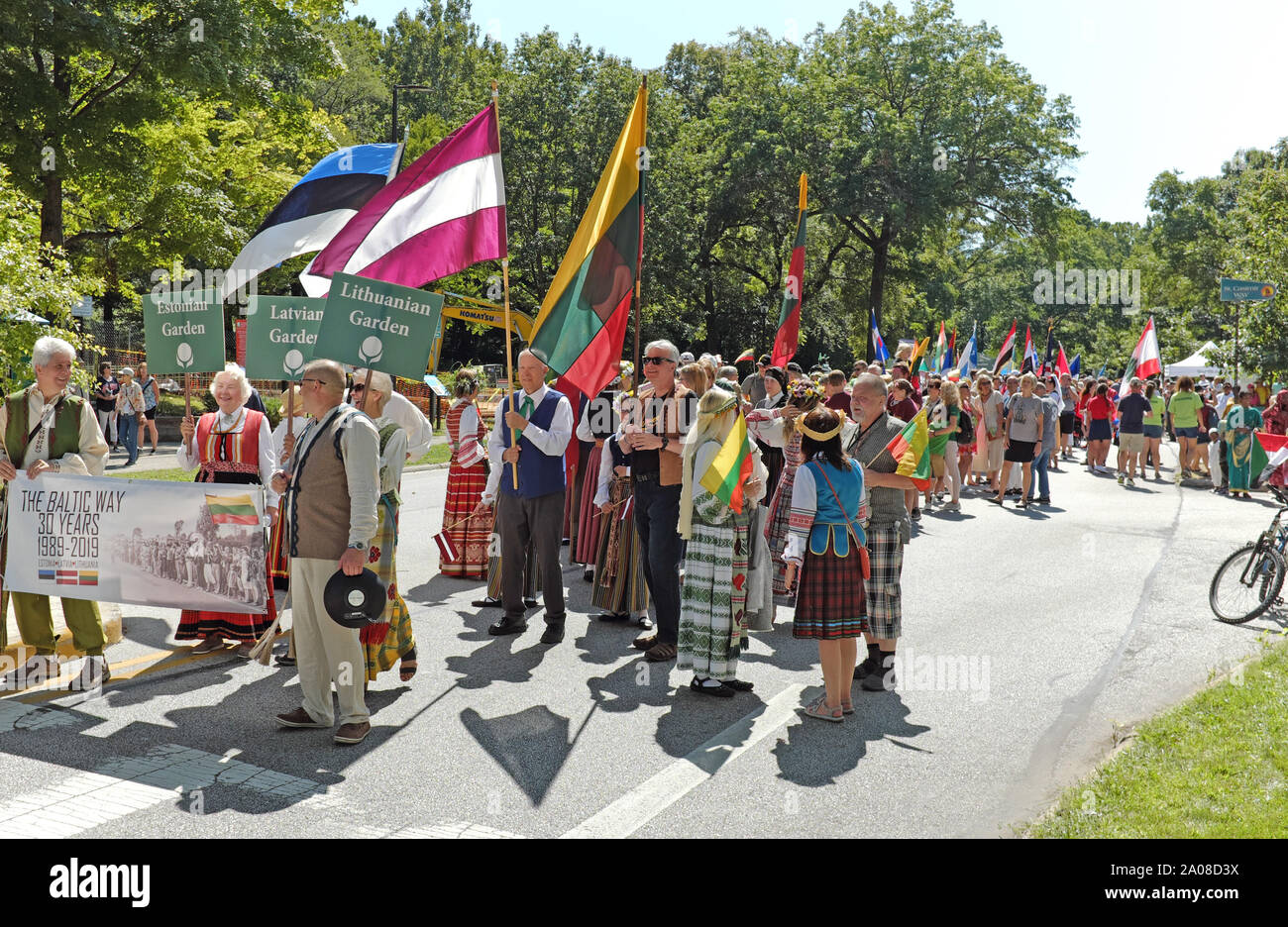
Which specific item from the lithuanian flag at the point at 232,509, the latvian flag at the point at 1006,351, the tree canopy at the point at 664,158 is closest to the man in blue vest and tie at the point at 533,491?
the lithuanian flag at the point at 232,509

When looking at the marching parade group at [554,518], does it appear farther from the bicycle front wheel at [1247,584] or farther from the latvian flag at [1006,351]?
the latvian flag at [1006,351]

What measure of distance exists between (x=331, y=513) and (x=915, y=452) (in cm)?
339

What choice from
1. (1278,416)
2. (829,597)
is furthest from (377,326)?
(1278,416)

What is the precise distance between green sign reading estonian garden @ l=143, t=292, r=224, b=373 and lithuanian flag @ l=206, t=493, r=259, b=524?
3.09ft

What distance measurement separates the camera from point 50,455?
6.57m

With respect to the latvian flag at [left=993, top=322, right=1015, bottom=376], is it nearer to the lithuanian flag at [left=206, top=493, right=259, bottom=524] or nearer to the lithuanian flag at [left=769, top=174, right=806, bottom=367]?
the lithuanian flag at [left=769, top=174, right=806, bottom=367]

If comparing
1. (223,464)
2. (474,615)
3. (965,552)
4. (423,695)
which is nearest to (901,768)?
(423,695)

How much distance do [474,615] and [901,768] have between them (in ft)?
13.2

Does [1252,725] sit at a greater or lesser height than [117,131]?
lesser

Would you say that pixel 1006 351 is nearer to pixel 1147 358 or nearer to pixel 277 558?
pixel 1147 358

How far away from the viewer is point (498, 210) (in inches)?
290

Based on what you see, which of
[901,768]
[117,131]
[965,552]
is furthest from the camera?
[117,131]
